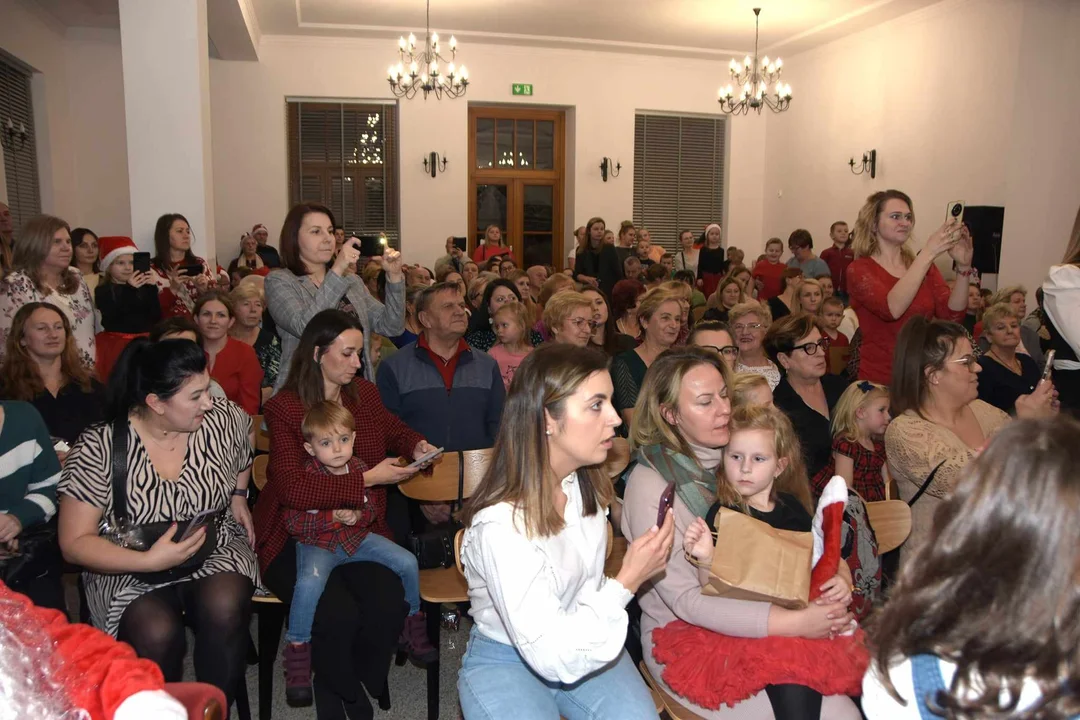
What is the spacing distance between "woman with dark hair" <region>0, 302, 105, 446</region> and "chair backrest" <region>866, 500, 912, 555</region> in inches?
116

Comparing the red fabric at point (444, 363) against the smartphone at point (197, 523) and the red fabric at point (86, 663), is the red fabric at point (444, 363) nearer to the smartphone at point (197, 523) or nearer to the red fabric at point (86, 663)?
the smartphone at point (197, 523)

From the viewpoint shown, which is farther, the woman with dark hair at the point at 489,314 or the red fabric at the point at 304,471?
the woman with dark hair at the point at 489,314

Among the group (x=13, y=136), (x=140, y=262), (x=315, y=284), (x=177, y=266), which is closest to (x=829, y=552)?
(x=315, y=284)

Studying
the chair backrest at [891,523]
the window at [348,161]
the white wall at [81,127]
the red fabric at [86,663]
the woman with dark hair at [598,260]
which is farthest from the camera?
the window at [348,161]

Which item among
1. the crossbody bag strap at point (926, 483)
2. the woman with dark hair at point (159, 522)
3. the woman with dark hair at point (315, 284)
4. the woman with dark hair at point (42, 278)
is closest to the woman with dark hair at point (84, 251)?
the woman with dark hair at point (42, 278)

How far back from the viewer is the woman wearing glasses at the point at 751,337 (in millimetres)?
4273

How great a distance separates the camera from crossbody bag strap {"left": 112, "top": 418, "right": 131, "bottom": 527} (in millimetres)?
2498

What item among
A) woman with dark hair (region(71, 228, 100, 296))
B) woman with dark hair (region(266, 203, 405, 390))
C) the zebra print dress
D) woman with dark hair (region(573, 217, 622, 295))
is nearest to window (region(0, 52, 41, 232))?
woman with dark hair (region(71, 228, 100, 296))

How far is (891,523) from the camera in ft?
8.76

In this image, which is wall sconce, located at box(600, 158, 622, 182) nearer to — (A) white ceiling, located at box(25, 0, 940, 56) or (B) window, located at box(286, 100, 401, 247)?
(A) white ceiling, located at box(25, 0, 940, 56)

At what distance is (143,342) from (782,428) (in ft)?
6.41

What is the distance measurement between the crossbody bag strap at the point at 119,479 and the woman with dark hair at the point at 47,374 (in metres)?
1.06

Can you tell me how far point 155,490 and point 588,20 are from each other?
9635 millimetres

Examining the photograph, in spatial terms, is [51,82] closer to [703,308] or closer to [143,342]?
[703,308]
